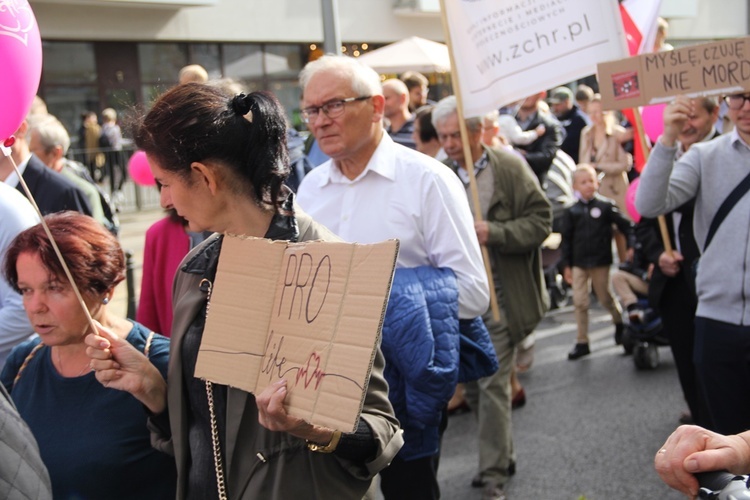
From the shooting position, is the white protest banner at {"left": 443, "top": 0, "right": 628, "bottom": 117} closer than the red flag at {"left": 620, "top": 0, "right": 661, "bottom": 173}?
Yes

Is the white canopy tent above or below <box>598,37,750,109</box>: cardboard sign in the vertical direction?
above

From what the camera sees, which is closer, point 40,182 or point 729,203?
point 729,203

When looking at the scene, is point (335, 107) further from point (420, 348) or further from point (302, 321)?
point (302, 321)

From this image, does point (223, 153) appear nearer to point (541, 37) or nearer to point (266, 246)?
point (266, 246)

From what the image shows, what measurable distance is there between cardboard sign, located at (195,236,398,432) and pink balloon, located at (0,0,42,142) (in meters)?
0.97

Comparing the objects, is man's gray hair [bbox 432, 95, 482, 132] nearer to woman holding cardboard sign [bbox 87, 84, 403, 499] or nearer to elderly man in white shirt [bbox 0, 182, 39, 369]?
elderly man in white shirt [bbox 0, 182, 39, 369]

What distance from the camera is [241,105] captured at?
2.18 metres

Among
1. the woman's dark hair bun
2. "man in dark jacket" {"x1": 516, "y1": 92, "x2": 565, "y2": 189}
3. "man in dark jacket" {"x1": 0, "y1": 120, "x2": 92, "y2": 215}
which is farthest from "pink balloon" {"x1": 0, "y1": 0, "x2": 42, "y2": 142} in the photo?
"man in dark jacket" {"x1": 516, "y1": 92, "x2": 565, "y2": 189}

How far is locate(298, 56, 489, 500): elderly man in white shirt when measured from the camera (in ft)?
10.9

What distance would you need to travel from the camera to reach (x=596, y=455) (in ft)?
17.0

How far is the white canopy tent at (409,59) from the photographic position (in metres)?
11.7

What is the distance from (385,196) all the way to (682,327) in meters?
2.38

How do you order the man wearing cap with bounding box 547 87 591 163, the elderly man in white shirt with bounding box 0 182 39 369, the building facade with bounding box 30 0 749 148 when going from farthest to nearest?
the building facade with bounding box 30 0 749 148 → the man wearing cap with bounding box 547 87 591 163 → the elderly man in white shirt with bounding box 0 182 39 369

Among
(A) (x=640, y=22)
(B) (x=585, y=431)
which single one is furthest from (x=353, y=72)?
(B) (x=585, y=431)
